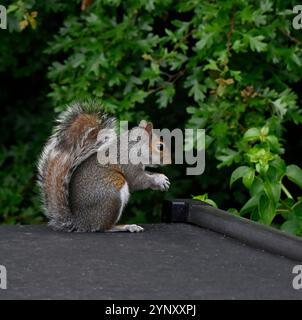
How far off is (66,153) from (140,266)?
893 millimetres

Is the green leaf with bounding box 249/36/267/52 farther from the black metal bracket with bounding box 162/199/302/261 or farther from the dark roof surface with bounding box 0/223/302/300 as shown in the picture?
the dark roof surface with bounding box 0/223/302/300

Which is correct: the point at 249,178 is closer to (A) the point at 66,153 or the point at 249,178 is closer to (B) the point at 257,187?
(B) the point at 257,187

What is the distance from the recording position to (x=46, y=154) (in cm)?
333

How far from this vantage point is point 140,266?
2.43 meters

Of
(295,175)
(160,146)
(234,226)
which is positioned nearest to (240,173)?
(295,175)

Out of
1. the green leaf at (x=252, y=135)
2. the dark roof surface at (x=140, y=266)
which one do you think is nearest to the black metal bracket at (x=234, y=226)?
the dark roof surface at (x=140, y=266)

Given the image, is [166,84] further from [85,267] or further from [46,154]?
Result: [85,267]

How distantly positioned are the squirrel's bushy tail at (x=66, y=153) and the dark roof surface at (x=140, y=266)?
12 centimetres

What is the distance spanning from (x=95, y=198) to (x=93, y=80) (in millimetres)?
1163

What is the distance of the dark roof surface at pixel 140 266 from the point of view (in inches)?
82.6

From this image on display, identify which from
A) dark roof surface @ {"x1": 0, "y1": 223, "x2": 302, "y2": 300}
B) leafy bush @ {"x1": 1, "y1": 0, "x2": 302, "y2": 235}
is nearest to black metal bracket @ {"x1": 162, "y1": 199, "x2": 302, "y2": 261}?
dark roof surface @ {"x1": 0, "y1": 223, "x2": 302, "y2": 300}

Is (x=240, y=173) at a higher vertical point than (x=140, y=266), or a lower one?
higher

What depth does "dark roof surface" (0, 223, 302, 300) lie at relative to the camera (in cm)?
210

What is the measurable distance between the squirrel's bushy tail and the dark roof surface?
0.12 m
